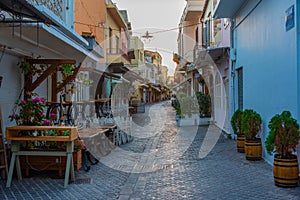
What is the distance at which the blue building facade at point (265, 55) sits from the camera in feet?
21.4

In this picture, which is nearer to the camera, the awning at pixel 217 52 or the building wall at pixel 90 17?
the awning at pixel 217 52

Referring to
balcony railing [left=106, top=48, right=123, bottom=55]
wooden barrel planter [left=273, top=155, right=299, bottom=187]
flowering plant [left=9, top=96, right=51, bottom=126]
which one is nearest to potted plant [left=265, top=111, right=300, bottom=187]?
wooden barrel planter [left=273, top=155, right=299, bottom=187]

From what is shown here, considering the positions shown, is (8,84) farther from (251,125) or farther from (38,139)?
(251,125)

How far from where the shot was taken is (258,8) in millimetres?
8867

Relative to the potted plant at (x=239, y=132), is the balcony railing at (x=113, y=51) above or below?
above

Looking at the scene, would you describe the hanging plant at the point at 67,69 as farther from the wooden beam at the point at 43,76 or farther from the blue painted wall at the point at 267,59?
the blue painted wall at the point at 267,59

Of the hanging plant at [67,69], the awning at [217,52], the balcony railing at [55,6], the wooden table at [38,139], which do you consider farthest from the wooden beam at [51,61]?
the awning at [217,52]

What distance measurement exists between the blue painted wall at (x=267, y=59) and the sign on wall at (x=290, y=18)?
0.30 feet

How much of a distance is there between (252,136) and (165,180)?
2.94 metres

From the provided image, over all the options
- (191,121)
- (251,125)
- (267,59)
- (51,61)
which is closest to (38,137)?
(51,61)

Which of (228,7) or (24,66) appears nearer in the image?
(24,66)

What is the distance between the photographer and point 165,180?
21.9ft

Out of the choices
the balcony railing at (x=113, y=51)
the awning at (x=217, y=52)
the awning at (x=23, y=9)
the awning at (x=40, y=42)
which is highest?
the balcony railing at (x=113, y=51)

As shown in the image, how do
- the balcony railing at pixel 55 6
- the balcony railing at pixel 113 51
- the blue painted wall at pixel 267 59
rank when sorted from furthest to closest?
the balcony railing at pixel 113 51 < the balcony railing at pixel 55 6 < the blue painted wall at pixel 267 59
